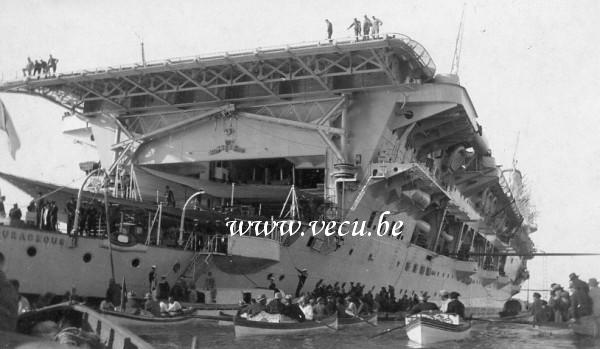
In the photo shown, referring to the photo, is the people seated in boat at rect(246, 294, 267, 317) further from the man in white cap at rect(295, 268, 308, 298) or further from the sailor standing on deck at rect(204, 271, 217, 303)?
the man in white cap at rect(295, 268, 308, 298)

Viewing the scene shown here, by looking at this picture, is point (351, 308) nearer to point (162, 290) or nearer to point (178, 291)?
point (178, 291)

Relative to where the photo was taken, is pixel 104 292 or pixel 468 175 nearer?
pixel 104 292

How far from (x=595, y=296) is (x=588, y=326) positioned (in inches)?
46.2

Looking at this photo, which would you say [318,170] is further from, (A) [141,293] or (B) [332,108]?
(A) [141,293]

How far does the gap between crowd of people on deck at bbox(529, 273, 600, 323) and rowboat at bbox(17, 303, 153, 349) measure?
47.7ft

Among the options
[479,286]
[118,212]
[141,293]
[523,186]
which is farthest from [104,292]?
[523,186]

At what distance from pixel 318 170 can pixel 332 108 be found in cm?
698

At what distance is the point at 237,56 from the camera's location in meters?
28.0

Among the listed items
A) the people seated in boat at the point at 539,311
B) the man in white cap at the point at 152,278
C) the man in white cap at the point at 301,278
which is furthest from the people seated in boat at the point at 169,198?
the people seated in boat at the point at 539,311

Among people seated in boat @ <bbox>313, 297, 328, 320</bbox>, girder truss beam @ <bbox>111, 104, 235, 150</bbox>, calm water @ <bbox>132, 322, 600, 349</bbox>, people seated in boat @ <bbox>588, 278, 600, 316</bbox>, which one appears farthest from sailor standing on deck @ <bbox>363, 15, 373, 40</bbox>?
people seated in boat @ <bbox>588, 278, 600, 316</bbox>

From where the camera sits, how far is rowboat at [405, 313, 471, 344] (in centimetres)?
1761

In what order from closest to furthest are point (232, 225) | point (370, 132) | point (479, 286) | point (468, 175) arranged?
1. point (232, 225)
2. point (370, 132)
3. point (468, 175)
4. point (479, 286)

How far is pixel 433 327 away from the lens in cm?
1766
